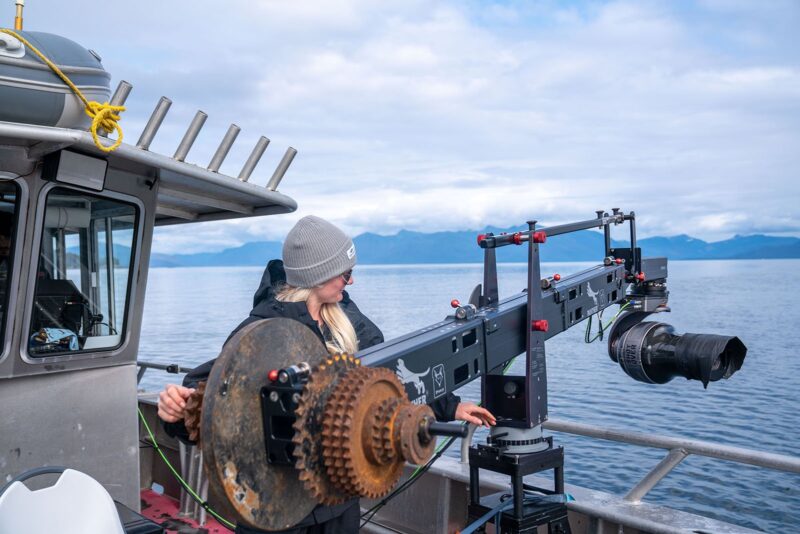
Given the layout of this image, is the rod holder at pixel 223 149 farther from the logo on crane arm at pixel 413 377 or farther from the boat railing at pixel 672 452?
the logo on crane arm at pixel 413 377

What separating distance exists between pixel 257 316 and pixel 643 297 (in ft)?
9.32

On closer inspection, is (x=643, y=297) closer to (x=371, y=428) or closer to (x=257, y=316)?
(x=257, y=316)

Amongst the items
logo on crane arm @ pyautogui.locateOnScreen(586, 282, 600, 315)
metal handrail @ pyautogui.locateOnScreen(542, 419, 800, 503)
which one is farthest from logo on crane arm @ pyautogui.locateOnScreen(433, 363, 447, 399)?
logo on crane arm @ pyautogui.locateOnScreen(586, 282, 600, 315)

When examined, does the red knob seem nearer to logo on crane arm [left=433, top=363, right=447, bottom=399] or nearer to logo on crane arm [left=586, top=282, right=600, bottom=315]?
logo on crane arm [left=433, top=363, right=447, bottom=399]

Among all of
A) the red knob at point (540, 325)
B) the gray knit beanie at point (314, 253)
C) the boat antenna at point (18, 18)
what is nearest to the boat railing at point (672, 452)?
the red knob at point (540, 325)

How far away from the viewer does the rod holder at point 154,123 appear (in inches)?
163

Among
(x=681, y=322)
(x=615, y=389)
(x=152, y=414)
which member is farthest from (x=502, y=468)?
(x=681, y=322)

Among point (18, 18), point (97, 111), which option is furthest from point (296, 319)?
point (18, 18)

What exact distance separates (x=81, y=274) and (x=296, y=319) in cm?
254

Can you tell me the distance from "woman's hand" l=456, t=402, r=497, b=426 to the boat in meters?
0.98

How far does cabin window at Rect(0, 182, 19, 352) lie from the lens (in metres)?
3.98

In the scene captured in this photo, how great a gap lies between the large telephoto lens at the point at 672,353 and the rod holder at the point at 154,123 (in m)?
3.00

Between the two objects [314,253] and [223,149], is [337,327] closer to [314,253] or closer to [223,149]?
[314,253]

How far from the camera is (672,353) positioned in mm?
3969
